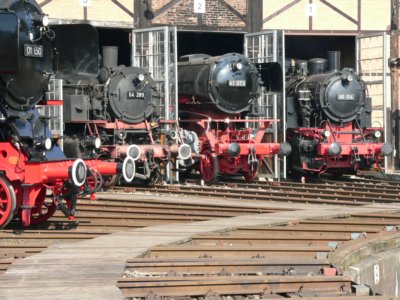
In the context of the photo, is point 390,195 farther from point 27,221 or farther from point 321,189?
point 27,221

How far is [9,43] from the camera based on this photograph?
1216cm

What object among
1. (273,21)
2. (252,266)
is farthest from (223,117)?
(252,266)

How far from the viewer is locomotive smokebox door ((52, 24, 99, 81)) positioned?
13.4m

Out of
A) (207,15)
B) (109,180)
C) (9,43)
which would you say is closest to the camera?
(9,43)

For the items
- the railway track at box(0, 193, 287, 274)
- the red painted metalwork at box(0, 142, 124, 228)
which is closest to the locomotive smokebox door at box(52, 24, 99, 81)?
the red painted metalwork at box(0, 142, 124, 228)

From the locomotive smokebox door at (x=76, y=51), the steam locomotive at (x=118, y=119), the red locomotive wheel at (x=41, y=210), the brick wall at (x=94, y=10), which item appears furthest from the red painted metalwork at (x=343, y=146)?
the red locomotive wheel at (x=41, y=210)

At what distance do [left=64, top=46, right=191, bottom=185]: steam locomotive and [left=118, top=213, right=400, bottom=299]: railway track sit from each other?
24.4 feet

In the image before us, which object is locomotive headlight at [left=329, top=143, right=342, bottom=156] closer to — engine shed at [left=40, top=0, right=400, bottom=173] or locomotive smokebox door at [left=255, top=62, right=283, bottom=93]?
locomotive smokebox door at [left=255, top=62, right=283, bottom=93]

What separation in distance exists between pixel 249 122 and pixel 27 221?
11.5 meters

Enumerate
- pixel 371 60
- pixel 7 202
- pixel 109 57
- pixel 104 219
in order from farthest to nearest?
1. pixel 371 60
2. pixel 109 57
3. pixel 104 219
4. pixel 7 202

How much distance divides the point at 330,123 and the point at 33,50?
37.6 feet

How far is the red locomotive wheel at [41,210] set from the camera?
13.1 m

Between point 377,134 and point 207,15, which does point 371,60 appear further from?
point 207,15

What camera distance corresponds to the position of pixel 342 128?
23.3 metres
